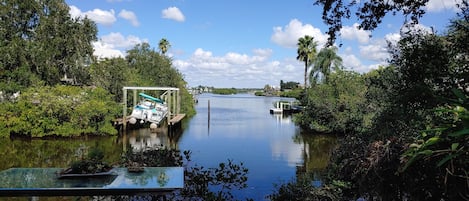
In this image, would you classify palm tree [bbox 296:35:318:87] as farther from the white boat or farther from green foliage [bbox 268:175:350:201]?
green foliage [bbox 268:175:350:201]

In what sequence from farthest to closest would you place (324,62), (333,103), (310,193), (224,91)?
(224,91), (324,62), (333,103), (310,193)

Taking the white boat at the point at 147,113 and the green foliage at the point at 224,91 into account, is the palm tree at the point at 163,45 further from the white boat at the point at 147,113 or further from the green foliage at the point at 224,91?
the green foliage at the point at 224,91

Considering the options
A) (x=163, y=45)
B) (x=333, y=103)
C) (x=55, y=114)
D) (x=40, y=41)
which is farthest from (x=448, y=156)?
(x=163, y=45)

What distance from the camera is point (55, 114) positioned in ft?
70.1

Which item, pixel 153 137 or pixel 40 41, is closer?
pixel 153 137

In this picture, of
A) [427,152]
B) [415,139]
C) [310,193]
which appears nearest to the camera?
[427,152]

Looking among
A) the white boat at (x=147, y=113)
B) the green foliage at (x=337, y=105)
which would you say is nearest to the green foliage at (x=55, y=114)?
the white boat at (x=147, y=113)

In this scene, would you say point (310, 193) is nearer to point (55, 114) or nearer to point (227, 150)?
point (227, 150)

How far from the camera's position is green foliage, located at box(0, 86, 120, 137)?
20.7 m

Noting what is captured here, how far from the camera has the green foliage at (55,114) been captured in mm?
20703

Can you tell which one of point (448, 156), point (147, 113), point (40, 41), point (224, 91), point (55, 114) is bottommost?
point (147, 113)

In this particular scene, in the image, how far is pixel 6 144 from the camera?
18.7 metres

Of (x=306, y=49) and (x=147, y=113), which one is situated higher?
(x=306, y=49)

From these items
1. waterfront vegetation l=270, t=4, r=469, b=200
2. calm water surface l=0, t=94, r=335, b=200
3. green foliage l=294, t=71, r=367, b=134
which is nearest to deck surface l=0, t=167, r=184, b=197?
waterfront vegetation l=270, t=4, r=469, b=200
